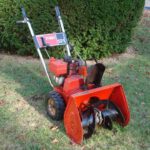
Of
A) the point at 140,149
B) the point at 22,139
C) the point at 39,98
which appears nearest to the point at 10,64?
the point at 39,98

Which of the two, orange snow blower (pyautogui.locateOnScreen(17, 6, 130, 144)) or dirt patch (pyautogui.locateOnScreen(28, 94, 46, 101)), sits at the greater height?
orange snow blower (pyautogui.locateOnScreen(17, 6, 130, 144))

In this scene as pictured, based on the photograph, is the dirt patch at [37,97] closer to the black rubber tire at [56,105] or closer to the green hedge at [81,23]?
the black rubber tire at [56,105]

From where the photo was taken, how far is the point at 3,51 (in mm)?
7520

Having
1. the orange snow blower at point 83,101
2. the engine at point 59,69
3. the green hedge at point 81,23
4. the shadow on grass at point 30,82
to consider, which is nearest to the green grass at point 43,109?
the shadow on grass at point 30,82

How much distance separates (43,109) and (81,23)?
2376 millimetres

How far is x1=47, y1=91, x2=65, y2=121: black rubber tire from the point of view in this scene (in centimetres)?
448

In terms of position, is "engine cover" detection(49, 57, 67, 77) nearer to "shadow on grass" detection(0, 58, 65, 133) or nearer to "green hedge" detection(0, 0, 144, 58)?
"shadow on grass" detection(0, 58, 65, 133)

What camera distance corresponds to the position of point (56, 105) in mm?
4480

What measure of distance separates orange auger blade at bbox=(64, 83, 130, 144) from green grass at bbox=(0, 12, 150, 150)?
0.15 meters

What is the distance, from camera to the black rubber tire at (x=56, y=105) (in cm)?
448

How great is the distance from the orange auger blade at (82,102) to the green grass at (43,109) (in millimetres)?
154

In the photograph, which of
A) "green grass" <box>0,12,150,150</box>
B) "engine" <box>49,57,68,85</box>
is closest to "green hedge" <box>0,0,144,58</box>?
"green grass" <box>0,12,150,150</box>

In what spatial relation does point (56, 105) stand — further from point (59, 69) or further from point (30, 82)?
point (30, 82)

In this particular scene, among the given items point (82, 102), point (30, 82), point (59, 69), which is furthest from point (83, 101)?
point (30, 82)
